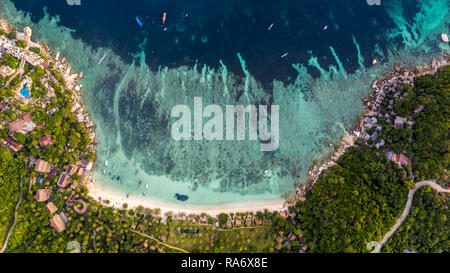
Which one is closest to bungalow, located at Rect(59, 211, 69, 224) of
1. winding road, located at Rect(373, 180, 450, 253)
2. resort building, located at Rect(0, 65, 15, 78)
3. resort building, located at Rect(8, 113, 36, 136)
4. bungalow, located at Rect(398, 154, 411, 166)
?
resort building, located at Rect(8, 113, 36, 136)

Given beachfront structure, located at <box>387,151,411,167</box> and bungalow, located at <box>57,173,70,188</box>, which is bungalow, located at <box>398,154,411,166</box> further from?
bungalow, located at <box>57,173,70,188</box>

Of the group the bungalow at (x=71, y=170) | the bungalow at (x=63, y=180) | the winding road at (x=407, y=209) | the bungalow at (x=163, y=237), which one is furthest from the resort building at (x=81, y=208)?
the winding road at (x=407, y=209)

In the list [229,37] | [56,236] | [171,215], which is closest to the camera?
[56,236]

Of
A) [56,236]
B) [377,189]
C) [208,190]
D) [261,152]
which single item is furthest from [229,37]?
[56,236]

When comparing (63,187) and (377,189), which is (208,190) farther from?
(377,189)

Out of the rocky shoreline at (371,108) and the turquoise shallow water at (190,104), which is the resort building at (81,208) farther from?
the rocky shoreline at (371,108)

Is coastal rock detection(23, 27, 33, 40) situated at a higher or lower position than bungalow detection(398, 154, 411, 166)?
higher

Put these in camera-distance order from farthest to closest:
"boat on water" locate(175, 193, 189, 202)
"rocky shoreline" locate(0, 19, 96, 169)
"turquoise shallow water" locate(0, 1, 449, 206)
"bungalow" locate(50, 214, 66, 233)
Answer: "turquoise shallow water" locate(0, 1, 449, 206)
"boat on water" locate(175, 193, 189, 202)
"rocky shoreline" locate(0, 19, 96, 169)
"bungalow" locate(50, 214, 66, 233)
